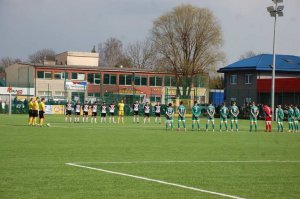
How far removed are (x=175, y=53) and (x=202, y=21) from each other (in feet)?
19.0

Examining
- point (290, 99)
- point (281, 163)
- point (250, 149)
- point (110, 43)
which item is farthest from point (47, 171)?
point (110, 43)

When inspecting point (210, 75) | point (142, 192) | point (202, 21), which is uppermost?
point (202, 21)

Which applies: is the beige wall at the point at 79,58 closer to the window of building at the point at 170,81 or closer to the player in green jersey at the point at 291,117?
the window of building at the point at 170,81

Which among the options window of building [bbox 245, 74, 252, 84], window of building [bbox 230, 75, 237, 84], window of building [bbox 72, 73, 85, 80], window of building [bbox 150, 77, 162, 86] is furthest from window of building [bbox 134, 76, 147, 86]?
window of building [bbox 245, 74, 252, 84]

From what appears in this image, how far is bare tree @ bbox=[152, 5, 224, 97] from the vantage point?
75250 mm

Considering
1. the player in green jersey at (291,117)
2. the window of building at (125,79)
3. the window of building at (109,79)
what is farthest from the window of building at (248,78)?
the player in green jersey at (291,117)

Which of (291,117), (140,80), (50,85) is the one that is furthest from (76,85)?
(291,117)

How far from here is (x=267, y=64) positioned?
71875mm

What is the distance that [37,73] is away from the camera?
269ft

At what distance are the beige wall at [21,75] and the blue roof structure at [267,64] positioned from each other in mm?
28678

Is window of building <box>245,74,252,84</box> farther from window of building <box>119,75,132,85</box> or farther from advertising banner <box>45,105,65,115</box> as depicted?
advertising banner <box>45,105,65,115</box>

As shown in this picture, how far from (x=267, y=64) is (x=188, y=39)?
11648 millimetres

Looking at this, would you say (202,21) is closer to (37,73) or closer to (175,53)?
(175,53)

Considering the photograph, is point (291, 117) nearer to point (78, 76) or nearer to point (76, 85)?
point (76, 85)
